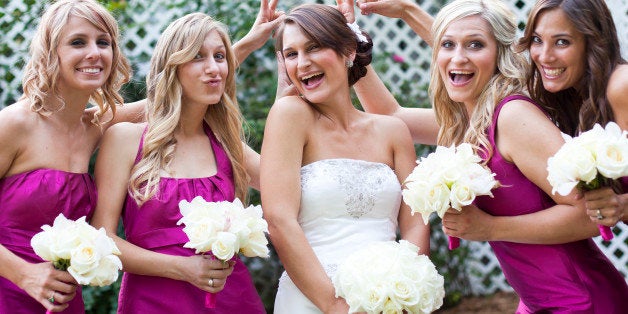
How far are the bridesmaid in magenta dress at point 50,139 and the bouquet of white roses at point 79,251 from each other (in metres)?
0.30

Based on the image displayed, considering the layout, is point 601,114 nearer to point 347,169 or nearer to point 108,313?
point 347,169

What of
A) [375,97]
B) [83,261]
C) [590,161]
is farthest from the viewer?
[375,97]

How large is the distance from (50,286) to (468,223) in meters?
2.09

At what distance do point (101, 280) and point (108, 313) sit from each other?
11.9ft

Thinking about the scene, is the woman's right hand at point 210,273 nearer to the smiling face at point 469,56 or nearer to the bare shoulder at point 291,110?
the bare shoulder at point 291,110

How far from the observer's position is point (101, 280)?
407cm

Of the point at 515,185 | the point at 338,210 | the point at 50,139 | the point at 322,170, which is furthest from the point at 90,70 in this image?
the point at 515,185

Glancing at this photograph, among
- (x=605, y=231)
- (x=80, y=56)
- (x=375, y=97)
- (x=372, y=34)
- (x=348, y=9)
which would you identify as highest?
(x=80, y=56)

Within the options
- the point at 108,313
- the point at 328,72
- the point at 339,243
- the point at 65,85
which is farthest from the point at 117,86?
the point at 108,313

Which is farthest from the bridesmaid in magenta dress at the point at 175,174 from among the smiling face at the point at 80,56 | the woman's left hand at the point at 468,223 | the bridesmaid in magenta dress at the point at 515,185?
the bridesmaid in magenta dress at the point at 515,185

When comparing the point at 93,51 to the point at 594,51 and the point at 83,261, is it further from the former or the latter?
the point at 594,51

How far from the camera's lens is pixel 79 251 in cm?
399

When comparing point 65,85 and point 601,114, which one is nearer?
point 601,114

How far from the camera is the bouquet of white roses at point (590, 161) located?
3852 mm
